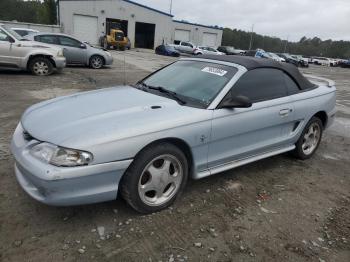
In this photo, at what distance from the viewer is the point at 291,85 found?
181 inches

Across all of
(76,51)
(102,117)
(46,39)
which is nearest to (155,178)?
(102,117)

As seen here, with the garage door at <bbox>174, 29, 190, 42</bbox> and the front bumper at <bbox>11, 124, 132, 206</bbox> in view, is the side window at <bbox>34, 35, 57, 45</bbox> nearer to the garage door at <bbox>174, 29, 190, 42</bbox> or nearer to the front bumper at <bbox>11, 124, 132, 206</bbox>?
the front bumper at <bbox>11, 124, 132, 206</bbox>

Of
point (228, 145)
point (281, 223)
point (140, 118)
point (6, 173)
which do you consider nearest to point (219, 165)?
point (228, 145)

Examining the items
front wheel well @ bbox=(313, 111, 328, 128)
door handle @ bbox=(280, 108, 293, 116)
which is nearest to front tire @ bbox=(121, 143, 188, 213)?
door handle @ bbox=(280, 108, 293, 116)

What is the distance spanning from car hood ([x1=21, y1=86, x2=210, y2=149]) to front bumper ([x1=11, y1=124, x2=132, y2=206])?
7.8 inches

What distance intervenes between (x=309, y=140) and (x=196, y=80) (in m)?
2.22

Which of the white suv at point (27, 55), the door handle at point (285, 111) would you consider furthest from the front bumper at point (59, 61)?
the door handle at point (285, 111)

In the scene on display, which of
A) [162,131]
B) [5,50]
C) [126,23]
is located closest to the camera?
[162,131]

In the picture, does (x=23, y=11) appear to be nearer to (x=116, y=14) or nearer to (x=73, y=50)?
(x=116, y=14)

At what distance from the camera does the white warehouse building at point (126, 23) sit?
41.4 m

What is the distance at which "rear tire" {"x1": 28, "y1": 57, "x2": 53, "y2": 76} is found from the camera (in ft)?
35.7

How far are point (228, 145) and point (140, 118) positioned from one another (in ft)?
3.70

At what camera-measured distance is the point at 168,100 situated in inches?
141

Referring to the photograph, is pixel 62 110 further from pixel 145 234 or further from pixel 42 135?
pixel 145 234
